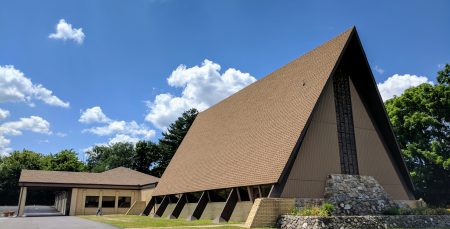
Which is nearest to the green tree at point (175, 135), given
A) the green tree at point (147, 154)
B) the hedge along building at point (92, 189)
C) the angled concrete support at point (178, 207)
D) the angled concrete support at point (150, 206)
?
the green tree at point (147, 154)

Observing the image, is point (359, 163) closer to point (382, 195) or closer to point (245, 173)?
point (382, 195)

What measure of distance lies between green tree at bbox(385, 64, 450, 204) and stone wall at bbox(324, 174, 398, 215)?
18261 millimetres

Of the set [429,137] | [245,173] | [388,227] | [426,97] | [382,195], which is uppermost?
[426,97]

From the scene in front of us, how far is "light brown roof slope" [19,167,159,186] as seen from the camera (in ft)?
119

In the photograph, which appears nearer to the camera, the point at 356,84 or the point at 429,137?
the point at 356,84

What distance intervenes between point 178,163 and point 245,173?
13825mm

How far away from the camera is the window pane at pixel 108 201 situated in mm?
39125

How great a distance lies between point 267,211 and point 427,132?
92.9 ft

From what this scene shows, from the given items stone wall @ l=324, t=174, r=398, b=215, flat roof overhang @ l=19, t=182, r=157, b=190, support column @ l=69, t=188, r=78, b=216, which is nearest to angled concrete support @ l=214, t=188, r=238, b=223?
stone wall @ l=324, t=174, r=398, b=215

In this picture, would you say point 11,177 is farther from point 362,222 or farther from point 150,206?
point 362,222

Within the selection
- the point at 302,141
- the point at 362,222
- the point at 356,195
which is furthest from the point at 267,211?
the point at 356,195

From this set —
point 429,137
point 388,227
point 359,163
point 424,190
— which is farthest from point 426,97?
point 388,227

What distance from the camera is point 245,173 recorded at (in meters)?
20.6

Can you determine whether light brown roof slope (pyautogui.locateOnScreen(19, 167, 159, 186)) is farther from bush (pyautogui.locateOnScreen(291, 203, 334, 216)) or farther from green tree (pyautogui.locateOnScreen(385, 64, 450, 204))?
green tree (pyautogui.locateOnScreen(385, 64, 450, 204))
